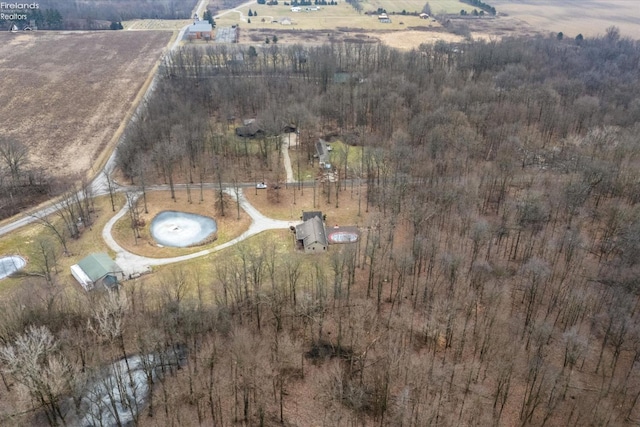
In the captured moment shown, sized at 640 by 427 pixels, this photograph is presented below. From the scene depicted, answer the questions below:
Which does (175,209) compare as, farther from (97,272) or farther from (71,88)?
(71,88)

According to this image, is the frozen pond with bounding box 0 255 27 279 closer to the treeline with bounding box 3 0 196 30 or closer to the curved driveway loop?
the curved driveway loop

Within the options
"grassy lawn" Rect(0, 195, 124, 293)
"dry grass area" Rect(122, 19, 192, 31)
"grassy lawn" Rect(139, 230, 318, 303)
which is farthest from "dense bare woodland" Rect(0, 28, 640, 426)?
"dry grass area" Rect(122, 19, 192, 31)

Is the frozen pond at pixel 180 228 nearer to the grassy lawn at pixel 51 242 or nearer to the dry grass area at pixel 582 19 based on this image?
the grassy lawn at pixel 51 242

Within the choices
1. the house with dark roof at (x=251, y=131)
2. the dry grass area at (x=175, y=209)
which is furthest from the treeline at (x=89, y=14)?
the dry grass area at (x=175, y=209)

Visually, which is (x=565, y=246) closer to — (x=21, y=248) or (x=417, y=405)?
(x=417, y=405)

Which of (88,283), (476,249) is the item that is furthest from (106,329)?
A: (476,249)
